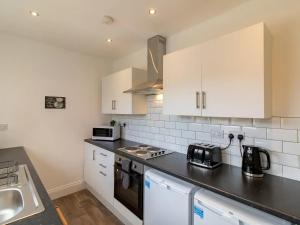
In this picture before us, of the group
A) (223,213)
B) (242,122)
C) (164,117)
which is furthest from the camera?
(164,117)

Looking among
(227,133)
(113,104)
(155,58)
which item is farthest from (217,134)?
(113,104)

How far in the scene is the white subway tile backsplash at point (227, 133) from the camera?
4.51ft

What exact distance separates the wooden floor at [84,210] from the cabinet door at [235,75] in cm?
191

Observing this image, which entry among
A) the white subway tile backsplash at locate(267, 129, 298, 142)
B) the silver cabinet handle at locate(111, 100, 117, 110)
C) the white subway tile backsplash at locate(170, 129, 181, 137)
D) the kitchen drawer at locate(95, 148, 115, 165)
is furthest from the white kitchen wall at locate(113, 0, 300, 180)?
the silver cabinet handle at locate(111, 100, 117, 110)

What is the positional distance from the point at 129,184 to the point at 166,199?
0.58m

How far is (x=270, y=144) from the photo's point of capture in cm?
147

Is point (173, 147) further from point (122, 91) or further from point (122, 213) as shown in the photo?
point (122, 91)

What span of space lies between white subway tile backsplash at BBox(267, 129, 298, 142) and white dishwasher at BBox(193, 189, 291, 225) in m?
0.66

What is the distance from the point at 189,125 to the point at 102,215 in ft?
5.58

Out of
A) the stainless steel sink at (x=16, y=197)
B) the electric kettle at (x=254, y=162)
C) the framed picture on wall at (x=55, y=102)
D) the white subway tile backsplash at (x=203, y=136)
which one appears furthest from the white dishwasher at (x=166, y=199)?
the framed picture on wall at (x=55, y=102)

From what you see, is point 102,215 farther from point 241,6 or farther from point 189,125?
point 241,6

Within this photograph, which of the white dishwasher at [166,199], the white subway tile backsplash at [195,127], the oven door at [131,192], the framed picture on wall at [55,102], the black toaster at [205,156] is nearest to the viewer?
the white dishwasher at [166,199]

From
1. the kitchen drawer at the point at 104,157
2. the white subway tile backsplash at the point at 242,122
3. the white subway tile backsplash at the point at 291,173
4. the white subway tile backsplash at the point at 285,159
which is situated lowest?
the kitchen drawer at the point at 104,157

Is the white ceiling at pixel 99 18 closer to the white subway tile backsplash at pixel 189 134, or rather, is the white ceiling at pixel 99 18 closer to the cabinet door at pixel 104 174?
the white subway tile backsplash at pixel 189 134
